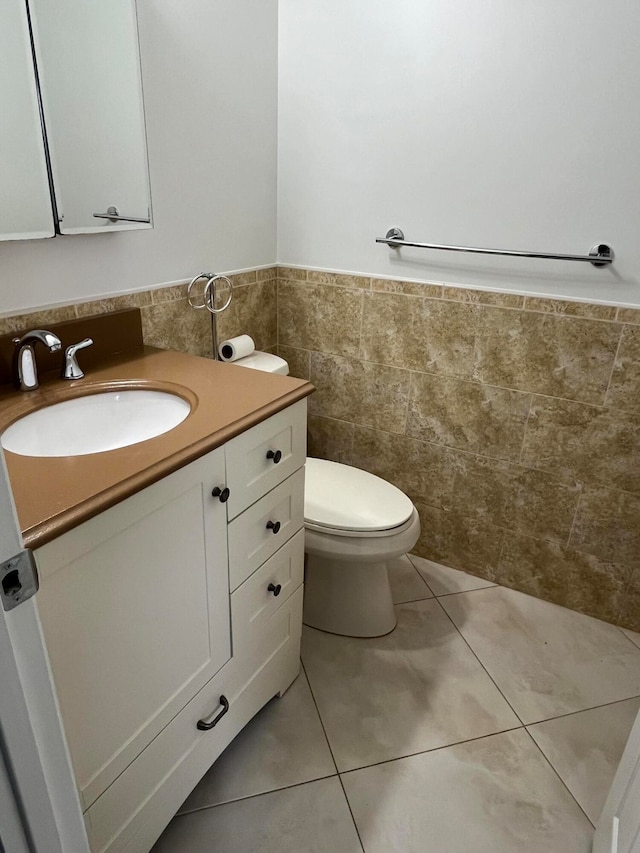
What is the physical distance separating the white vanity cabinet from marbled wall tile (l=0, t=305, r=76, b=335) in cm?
57

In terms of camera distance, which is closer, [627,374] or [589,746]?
[589,746]

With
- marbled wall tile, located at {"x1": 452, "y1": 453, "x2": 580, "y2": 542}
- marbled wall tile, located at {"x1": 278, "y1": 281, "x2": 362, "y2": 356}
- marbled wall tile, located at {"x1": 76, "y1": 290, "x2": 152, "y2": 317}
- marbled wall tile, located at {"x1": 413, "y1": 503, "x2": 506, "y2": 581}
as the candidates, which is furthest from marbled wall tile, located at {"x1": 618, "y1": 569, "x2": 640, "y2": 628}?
marbled wall tile, located at {"x1": 76, "y1": 290, "x2": 152, "y2": 317}

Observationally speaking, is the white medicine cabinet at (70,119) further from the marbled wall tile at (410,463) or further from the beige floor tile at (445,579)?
the beige floor tile at (445,579)

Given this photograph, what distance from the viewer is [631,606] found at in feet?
6.04

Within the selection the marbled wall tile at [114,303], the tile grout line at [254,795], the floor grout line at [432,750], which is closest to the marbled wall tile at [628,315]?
the floor grout line at [432,750]

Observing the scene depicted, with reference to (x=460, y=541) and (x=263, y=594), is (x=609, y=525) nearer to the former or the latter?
(x=460, y=541)

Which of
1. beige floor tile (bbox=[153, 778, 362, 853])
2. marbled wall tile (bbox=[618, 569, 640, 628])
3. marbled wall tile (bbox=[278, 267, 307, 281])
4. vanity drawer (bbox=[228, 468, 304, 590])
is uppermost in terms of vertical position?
marbled wall tile (bbox=[278, 267, 307, 281])

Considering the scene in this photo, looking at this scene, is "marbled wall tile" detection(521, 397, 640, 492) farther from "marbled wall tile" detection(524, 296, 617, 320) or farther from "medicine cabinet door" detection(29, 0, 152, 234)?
"medicine cabinet door" detection(29, 0, 152, 234)

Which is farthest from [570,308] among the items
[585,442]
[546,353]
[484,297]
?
[585,442]

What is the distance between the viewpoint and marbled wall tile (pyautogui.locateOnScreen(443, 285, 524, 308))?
1726mm

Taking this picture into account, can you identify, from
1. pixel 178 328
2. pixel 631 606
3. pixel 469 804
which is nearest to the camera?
pixel 469 804

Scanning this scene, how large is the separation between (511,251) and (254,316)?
0.88 meters

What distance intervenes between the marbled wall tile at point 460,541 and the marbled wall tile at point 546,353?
528 mm

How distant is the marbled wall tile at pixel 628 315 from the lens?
1.57 m
